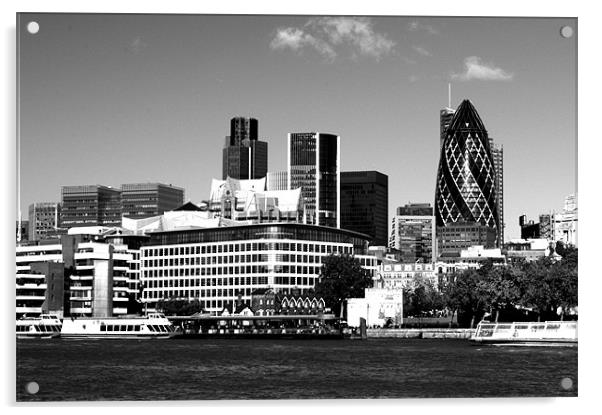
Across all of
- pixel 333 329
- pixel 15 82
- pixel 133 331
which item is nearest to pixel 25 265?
pixel 133 331

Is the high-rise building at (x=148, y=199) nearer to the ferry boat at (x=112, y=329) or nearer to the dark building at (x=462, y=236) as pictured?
the ferry boat at (x=112, y=329)

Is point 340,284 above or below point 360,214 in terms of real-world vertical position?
below

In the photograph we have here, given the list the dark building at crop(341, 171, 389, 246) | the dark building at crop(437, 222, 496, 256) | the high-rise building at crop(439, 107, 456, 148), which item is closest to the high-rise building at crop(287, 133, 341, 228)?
the dark building at crop(341, 171, 389, 246)

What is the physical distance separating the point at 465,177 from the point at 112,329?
95507 mm

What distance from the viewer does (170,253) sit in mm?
78500

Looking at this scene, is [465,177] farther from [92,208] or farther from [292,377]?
[292,377]

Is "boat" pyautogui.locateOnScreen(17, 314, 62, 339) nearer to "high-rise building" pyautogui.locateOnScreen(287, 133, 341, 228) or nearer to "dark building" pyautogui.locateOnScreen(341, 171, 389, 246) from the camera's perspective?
"high-rise building" pyautogui.locateOnScreen(287, 133, 341, 228)

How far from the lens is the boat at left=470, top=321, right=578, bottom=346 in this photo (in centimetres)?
3034

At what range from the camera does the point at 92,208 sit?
354 feet

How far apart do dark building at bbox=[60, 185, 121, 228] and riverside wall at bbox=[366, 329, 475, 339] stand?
5185 cm

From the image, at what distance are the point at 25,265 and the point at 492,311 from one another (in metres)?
25.2

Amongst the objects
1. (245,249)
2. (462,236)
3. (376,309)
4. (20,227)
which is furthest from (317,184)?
(20,227)
